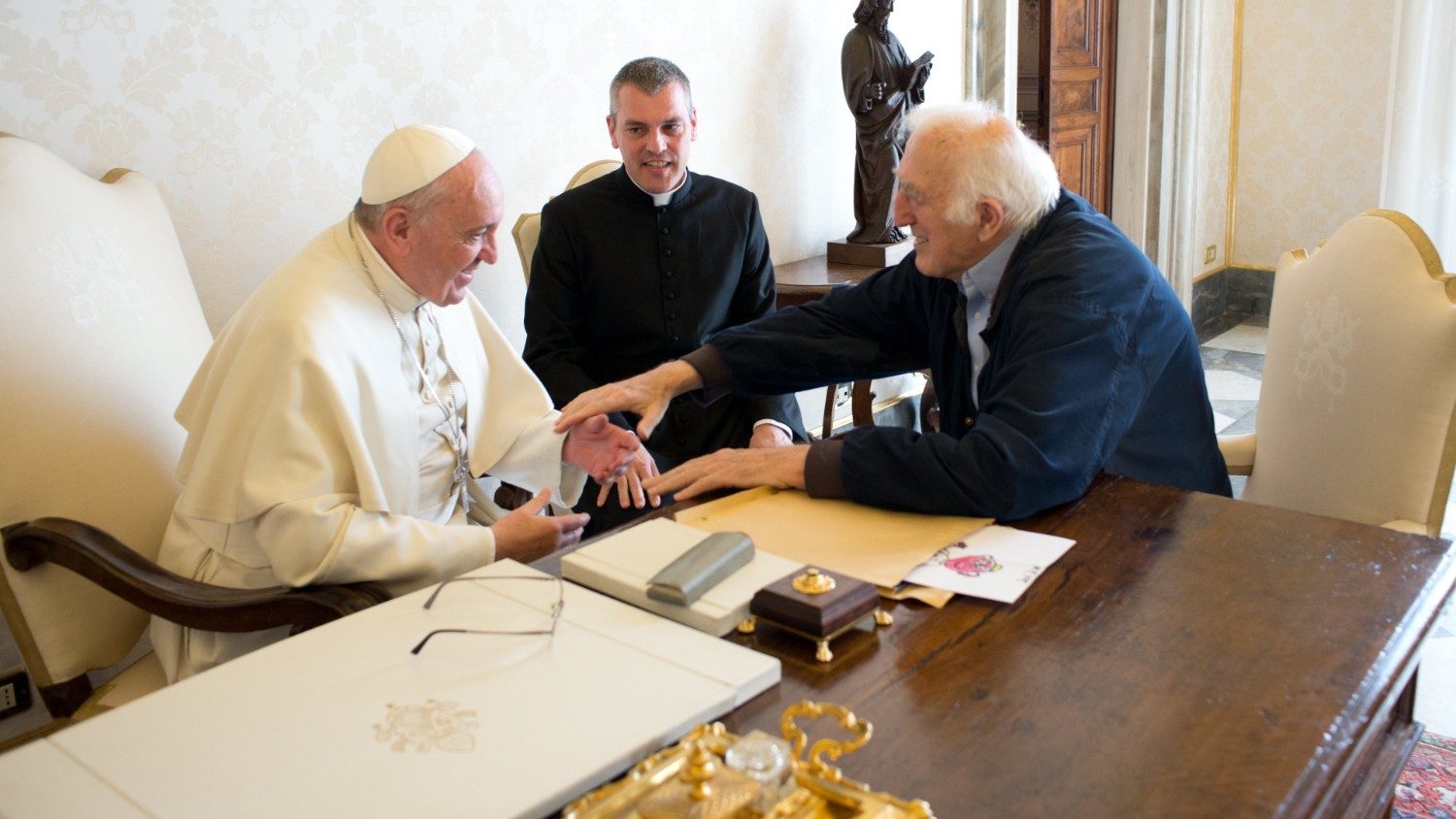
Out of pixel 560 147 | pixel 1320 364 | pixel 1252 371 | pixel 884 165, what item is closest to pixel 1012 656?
pixel 1320 364

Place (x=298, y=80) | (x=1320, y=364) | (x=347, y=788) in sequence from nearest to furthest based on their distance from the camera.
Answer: (x=347, y=788) < (x=1320, y=364) < (x=298, y=80)

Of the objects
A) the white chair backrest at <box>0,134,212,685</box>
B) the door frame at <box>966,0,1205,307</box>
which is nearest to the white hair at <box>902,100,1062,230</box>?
the white chair backrest at <box>0,134,212,685</box>

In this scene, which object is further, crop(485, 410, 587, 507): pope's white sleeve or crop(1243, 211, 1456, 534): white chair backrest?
crop(485, 410, 587, 507): pope's white sleeve

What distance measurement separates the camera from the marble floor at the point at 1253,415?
2951 millimetres

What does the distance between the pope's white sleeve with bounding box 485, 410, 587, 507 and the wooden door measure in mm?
4376

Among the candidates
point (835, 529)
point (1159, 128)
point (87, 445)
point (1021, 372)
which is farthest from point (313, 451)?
point (1159, 128)

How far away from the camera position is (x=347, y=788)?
1071 mm

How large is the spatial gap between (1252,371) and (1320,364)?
4.51m

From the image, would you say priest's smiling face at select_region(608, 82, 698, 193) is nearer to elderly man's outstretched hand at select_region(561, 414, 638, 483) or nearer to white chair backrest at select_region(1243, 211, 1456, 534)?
elderly man's outstretched hand at select_region(561, 414, 638, 483)

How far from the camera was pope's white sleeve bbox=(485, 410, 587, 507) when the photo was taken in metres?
2.53

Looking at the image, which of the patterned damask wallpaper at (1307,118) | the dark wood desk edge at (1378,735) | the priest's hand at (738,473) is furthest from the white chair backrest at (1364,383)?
the patterned damask wallpaper at (1307,118)

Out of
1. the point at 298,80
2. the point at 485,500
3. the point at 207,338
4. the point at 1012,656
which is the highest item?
the point at 298,80

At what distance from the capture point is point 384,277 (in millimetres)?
2230

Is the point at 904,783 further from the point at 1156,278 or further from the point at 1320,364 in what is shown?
the point at 1320,364
